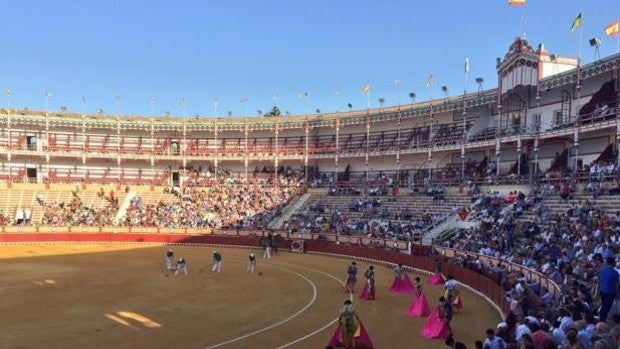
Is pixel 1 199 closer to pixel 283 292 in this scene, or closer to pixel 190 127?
pixel 190 127

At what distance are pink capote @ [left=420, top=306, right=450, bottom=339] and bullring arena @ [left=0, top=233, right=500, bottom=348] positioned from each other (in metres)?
0.40

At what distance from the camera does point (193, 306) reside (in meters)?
20.5

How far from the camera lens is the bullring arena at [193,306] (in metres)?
16.0

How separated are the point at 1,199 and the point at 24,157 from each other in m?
6.77

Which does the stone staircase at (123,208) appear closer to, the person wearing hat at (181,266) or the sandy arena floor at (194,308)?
the sandy arena floor at (194,308)

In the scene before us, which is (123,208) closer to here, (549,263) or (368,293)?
(368,293)

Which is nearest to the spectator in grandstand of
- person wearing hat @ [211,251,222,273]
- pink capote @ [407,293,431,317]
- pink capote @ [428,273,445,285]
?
pink capote @ [407,293,431,317]

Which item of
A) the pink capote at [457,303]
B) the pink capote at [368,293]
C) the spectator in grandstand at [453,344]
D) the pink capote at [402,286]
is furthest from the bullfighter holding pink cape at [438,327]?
the pink capote at [402,286]

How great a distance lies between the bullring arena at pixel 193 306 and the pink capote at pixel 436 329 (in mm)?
400

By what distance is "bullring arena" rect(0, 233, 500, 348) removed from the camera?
16047 millimetres

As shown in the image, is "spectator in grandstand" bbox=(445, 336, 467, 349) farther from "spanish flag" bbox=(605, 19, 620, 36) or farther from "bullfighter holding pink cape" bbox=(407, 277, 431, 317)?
"spanish flag" bbox=(605, 19, 620, 36)

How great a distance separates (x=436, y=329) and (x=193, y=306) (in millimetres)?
9288

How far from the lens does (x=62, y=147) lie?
56.7 m

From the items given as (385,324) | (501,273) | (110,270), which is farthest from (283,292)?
(110,270)
